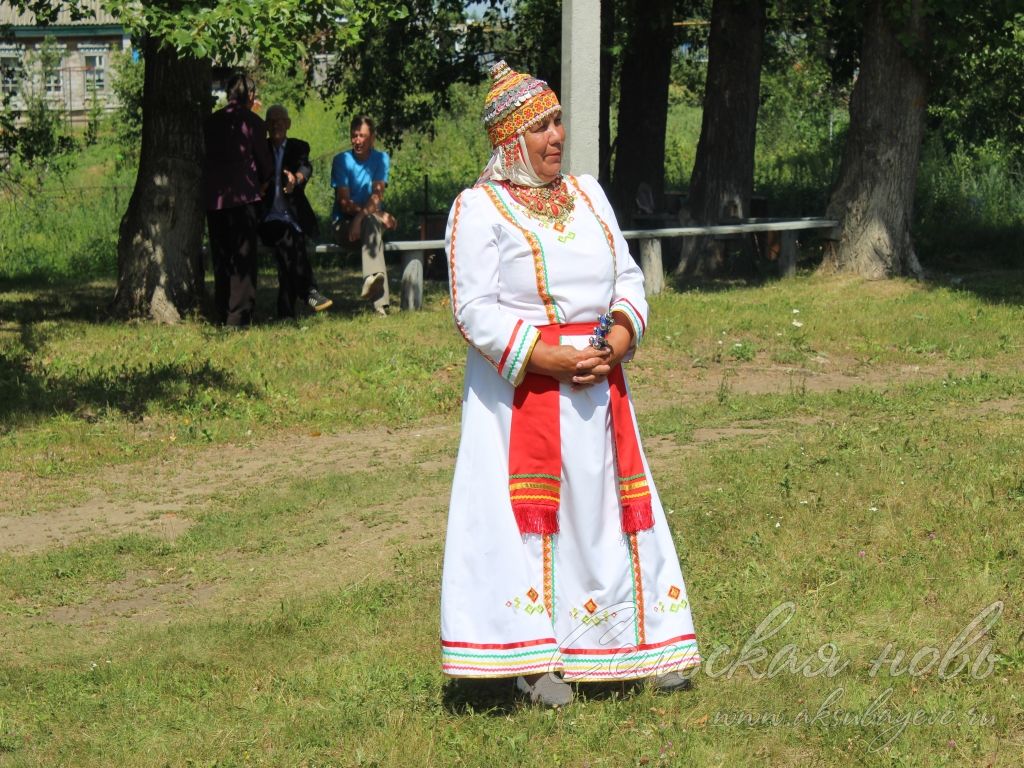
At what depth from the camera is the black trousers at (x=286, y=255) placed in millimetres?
13250

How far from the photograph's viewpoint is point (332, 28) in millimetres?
11641

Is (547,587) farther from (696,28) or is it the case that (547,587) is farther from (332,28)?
(696,28)

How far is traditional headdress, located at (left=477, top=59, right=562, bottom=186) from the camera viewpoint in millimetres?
4898

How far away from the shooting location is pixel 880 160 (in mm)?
15211

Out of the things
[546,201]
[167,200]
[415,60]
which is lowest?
[167,200]

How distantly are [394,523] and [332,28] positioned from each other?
5.21 meters

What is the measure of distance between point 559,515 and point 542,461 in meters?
0.20

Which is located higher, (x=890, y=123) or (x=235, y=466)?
(x=890, y=123)

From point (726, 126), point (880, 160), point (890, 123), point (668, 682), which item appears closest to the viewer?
point (668, 682)

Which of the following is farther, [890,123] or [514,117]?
[890,123]

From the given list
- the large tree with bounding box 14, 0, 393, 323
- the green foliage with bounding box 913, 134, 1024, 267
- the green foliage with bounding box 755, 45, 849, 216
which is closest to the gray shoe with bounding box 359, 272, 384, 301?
the large tree with bounding box 14, 0, 393, 323

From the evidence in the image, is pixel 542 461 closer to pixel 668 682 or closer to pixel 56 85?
pixel 668 682

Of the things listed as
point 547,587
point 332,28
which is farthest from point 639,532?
point 332,28

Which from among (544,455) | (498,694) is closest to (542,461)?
(544,455)
